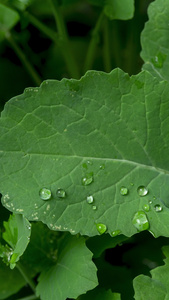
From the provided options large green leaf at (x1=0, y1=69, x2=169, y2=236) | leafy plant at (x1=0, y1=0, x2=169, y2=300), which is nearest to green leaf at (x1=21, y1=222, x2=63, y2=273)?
leafy plant at (x1=0, y1=0, x2=169, y2=300)

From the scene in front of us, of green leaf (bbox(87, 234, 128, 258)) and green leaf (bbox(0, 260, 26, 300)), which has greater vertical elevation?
green leaf (bbox(87, 234, 128, 258))

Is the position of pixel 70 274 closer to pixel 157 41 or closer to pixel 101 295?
pixel 101 295

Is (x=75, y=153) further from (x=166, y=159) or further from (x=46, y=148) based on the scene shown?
(x=166, y=159)

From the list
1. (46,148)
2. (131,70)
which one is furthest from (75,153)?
(131,70)

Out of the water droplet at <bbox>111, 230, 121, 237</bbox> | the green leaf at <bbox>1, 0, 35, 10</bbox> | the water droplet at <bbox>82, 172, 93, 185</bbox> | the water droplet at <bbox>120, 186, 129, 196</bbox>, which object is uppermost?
the green leaf at <bbox>1, 0, 35, 10</bbox>

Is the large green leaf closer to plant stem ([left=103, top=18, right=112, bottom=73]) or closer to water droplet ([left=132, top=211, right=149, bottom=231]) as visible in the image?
water droplet ([left=132, top=211, right=149, bottom=231])

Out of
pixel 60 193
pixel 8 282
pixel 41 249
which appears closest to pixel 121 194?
pixel 60 193
